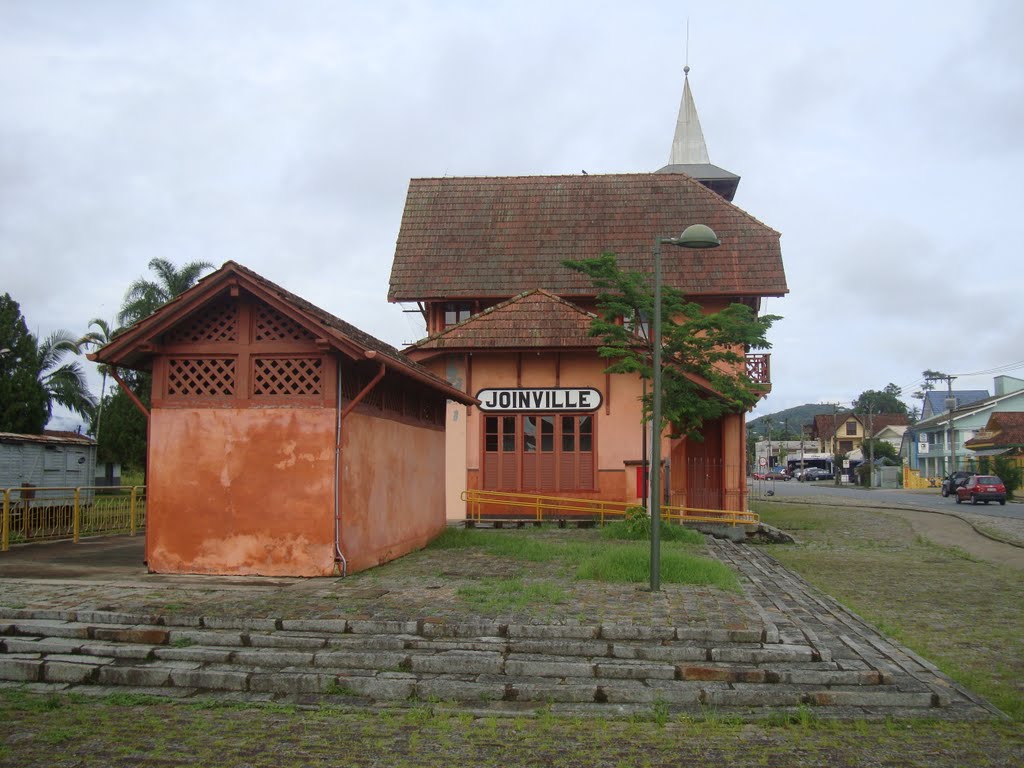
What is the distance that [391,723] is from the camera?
6.71m

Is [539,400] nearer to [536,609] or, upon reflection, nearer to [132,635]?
[536,609]

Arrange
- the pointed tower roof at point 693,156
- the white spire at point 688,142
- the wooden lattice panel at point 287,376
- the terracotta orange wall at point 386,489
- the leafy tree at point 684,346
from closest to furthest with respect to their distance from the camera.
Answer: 1. the wooden lattice panel at point 287,376
2. the terracotta orange wall at point 386,489
3. the leafy tree at point 684,346
4. the pointed tower roof at point 693,156
5. the white spire at point 688,142

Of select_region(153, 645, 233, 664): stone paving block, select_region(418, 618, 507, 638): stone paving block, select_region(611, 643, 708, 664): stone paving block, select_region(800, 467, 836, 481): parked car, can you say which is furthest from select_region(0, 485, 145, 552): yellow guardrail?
select_region(800, 467, 836, 481): parked car

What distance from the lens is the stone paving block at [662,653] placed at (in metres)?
8.14

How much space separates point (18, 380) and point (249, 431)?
25.6 m

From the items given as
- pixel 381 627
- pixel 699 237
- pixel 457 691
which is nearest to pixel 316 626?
pixel 381 627

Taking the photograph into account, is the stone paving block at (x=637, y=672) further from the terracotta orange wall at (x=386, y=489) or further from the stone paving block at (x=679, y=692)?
the terracotta orange wall at (x=386, y=489)

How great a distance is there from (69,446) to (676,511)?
1636 centimetres

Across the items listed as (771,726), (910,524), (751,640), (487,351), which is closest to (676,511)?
(487,351)

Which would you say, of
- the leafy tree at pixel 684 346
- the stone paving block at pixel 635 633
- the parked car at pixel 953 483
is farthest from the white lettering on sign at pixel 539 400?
the parked car at pixel 953 483

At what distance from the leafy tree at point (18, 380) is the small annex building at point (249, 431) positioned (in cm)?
2272

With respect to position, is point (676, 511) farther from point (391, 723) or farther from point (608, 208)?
point (391, 723)

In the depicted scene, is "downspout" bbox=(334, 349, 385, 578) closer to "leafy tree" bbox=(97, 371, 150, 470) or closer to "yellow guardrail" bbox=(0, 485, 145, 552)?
"yellow guardrail" bbox=(0, 485, 145, 552)

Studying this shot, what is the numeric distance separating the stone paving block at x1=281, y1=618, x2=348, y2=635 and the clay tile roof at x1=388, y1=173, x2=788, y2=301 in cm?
1921
